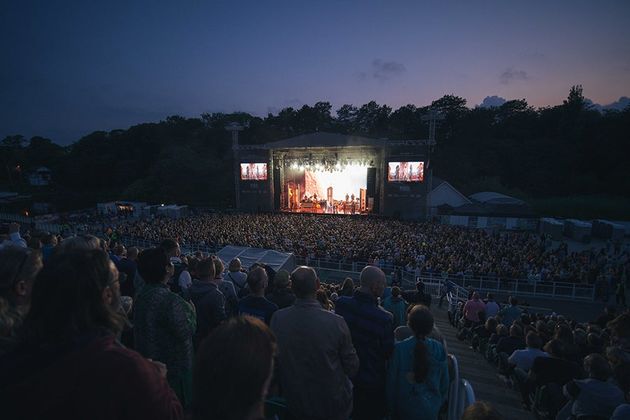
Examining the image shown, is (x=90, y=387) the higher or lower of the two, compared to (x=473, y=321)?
higher

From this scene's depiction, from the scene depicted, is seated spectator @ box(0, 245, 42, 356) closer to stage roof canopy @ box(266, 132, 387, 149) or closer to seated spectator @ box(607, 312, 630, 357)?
seated spectator @ box(607, 312, 630, 357)

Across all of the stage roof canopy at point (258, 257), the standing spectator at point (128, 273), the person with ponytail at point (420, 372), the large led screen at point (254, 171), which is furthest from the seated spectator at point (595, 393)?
the large led screen at point (254, 171)

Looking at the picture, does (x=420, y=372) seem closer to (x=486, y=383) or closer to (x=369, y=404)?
(x=369, y=404)

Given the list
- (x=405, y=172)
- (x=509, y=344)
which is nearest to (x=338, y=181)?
(x=405, y=172)

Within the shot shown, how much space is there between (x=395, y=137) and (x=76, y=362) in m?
48.1

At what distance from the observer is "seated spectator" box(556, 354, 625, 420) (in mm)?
2656

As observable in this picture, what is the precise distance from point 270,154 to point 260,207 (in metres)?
5.08

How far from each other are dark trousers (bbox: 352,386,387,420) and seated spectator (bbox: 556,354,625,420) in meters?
1.78

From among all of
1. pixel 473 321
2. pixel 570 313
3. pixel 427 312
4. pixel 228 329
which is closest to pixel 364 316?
pixel 427 312

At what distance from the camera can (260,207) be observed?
30016 mm

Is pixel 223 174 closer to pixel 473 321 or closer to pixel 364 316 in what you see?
pixel 473 321

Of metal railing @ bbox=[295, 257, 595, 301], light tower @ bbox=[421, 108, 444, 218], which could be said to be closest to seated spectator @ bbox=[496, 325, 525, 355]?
metal railing @ bbox=[295, 257, 595, 301]

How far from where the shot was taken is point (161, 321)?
2.33 meters

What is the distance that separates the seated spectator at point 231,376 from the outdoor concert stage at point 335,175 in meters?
25.6
